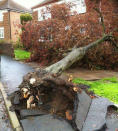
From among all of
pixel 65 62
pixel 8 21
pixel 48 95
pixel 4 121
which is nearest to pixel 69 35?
pixel 65 62

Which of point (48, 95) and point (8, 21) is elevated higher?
point (8, 21)

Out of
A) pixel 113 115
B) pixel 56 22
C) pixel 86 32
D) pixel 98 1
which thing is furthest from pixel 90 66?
pixel 113 115

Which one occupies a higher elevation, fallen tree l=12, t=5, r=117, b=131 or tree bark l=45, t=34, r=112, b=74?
tree bark l=45, t=34, r=112, b=74

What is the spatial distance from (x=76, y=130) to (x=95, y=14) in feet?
31.2

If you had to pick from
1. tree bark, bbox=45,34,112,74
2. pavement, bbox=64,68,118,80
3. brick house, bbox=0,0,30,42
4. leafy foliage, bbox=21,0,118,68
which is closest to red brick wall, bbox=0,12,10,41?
brick house, bbox=0,0,30,42

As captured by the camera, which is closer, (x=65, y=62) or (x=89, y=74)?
(x=65, y=62)

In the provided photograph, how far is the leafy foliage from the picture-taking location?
397 inches

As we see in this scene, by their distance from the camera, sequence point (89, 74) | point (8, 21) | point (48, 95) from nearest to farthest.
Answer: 1. point (48, 95)
2. point (89, 74)
3. point (8, 21)

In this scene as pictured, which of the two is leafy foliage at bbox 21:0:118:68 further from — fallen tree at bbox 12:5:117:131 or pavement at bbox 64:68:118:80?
fallen tree at bbox 12:5:117:131

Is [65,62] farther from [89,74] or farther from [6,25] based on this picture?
[6,25]

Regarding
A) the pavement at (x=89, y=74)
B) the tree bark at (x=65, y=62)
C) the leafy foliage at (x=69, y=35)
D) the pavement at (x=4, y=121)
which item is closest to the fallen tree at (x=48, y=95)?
the pavement at (x=4, y=121)

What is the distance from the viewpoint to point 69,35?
10.0 meters

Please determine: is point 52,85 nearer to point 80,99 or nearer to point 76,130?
point 80,99

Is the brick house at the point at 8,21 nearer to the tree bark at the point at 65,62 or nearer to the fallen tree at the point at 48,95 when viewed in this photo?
the tree bark at the point at 65,62
